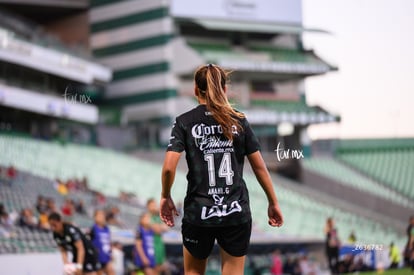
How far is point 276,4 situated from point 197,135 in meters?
29.0

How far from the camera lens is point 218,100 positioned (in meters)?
6.70

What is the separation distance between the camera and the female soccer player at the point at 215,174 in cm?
666

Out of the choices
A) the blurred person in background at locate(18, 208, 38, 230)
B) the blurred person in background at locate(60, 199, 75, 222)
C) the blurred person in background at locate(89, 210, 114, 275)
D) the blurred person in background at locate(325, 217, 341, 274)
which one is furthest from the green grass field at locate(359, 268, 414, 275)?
the blurred person in background at locate(89, 210, 114, 275)

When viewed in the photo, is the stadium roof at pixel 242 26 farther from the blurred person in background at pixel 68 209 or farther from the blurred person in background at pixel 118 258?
the blurred person in background at pixel 118 258

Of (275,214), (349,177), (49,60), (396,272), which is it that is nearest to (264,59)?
→ (349,177)

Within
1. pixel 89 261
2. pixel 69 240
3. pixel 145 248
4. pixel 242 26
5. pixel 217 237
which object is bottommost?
pixel 145 248

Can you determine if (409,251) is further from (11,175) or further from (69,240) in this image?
(11,175)

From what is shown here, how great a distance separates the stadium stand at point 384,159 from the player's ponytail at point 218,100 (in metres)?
22.6

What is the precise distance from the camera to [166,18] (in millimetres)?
36875

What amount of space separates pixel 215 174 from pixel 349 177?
90.0 feet

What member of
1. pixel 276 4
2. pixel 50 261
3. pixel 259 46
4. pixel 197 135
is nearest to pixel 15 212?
pixel 50 261

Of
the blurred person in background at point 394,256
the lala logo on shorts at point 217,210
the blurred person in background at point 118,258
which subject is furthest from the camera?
the blurred person in background at point 394,256

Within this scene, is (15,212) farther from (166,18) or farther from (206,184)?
(166,18)

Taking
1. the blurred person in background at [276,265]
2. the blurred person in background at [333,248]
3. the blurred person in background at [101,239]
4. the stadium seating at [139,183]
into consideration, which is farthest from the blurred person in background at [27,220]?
the blurred person in background at [101,239]
